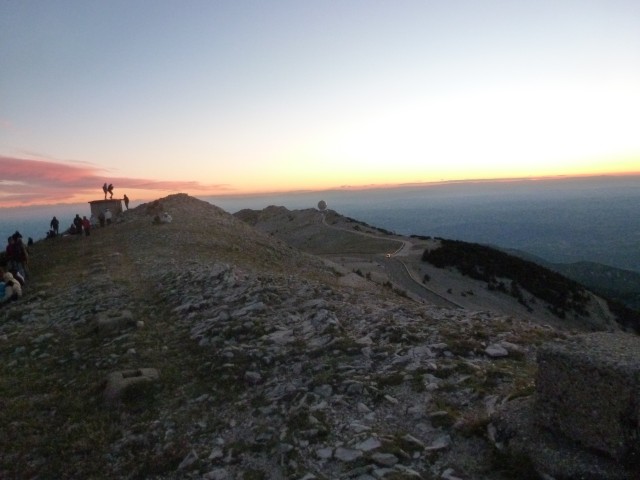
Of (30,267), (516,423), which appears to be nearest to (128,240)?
(30,267)

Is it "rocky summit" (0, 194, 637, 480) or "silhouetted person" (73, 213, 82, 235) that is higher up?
"silhouetted person" (73, 213, 82, 235)

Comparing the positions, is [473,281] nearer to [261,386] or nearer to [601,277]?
[261,386]

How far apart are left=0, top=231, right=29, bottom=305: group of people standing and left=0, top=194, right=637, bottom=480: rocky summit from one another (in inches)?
140

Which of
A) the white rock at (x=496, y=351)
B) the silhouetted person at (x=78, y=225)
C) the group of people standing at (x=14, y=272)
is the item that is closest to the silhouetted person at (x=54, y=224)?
the silhouetted person at (x=78, y=225)

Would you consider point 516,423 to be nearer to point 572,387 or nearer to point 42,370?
point 572,387

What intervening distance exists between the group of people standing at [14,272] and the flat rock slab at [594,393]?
21.2m

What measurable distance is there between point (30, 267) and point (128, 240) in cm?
611

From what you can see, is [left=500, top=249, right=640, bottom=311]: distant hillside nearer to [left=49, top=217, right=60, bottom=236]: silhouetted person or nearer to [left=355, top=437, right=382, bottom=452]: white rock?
[left=49, top=217, right=60, bottom=236]: silhouetted person

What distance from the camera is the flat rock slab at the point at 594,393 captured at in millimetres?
4750

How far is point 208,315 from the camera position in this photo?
12922 millimetres

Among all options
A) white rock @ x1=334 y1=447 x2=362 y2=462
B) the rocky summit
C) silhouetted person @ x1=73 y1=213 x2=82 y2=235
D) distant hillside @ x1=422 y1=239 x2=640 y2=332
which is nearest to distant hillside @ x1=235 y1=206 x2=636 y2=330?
distant hillside @ x1=422 y1=239 x2=640 y2=332

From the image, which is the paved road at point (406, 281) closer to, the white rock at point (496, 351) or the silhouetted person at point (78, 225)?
the white rock at point (496, 351)

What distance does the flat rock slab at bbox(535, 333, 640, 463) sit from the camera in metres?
4.75

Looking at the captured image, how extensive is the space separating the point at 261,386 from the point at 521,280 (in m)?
38.1
